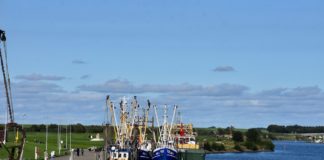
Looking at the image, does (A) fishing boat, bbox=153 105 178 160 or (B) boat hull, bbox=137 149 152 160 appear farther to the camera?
(B) boat hull, bbox=137 149 152 160

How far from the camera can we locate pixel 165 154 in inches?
5517

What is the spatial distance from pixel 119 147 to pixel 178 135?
34.5 m

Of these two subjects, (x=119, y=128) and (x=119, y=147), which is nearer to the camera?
(x=119, y=147)

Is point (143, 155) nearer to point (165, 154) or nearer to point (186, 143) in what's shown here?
point (165, 154)

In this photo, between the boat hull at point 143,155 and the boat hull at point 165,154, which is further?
the boat hull at point 143,155

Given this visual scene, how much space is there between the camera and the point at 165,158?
139375mm

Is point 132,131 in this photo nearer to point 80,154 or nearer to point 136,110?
point 136,110

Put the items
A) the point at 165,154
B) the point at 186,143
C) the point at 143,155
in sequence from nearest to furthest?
the point at 165,154
the point at 143,155
the point at 186,143

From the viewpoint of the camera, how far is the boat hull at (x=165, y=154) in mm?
139875

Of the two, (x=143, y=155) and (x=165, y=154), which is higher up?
(x=143, y=155)

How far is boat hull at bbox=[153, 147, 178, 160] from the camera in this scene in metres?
140

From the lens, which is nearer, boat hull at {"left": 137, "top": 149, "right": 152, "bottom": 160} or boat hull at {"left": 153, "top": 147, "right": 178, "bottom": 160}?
boat hull at {"left": 153, "top": 147, "right": 178, "bottom": 160}

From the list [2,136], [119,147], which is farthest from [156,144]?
[2,136]

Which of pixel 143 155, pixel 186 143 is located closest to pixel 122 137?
pixel 143 155
